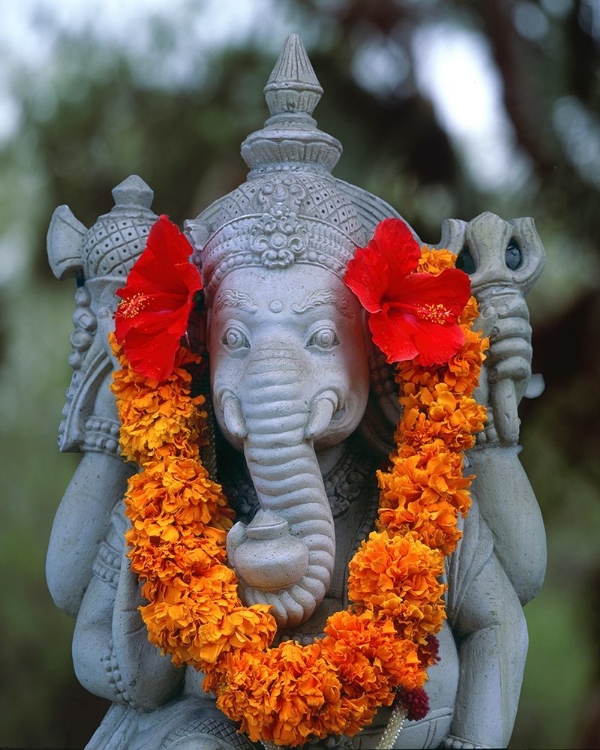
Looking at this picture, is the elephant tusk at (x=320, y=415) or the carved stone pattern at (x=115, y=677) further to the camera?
the carved stone pattern at (x=115, y=677)

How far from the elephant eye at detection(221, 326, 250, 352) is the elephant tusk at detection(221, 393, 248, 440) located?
9 centimetres

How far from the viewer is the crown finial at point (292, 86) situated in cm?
313

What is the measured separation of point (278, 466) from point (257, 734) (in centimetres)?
48

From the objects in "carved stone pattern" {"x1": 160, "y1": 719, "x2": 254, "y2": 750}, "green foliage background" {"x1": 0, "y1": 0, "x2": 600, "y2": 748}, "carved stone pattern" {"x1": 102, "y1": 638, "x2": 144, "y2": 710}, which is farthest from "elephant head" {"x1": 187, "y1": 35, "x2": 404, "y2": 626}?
"green foliage background" {"x1": 0, "y1": 0, "x2": 600, "y2": 748}

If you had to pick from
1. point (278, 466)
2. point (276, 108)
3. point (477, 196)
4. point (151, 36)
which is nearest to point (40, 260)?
point (151, 36)

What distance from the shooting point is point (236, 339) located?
2.89 metres

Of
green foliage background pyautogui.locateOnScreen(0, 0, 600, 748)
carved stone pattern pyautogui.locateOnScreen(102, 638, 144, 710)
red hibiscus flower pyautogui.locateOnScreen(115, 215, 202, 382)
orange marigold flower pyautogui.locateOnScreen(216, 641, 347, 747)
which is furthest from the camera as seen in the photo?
green foliage background pyautogui.locateOnScreen(0, 0, 600, 748)

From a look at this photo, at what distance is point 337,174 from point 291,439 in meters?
2.73

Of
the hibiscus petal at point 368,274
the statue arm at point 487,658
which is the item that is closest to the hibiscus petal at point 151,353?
the hibiscus petal at point 368,274

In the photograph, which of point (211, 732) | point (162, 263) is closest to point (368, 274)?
point (162, 263)

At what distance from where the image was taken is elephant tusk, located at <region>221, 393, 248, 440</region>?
282 centimetres

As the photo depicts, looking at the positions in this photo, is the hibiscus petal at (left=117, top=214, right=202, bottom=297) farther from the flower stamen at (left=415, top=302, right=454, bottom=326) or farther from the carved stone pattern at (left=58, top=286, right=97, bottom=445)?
the flower stamen at (left=415, top=302, right=454, bottom=326)

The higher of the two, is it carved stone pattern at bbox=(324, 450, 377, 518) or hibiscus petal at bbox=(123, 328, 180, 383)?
hibiscus petal at bbox=(123, 328, 180, 383)

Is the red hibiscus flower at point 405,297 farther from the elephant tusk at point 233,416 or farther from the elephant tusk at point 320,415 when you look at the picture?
the elephant tusk at point 233,416
